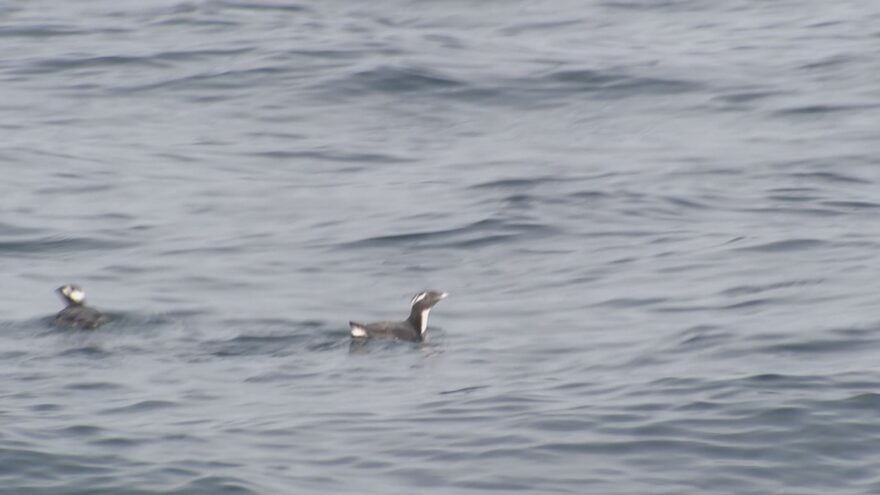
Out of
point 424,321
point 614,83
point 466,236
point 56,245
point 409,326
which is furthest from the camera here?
point 614,83

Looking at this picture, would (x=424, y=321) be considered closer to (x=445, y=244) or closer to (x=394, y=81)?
(x=445, y=244)

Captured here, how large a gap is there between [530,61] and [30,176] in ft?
25.0

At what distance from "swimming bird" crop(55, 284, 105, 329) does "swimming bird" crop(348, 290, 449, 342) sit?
196 cm

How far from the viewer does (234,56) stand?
25734 mm

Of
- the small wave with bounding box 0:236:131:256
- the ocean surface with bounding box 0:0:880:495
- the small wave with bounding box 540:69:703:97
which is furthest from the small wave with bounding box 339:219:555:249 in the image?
the small wave with bounding box 540:69:703:97

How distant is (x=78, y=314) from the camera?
14203 mm

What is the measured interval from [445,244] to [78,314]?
4135 mm

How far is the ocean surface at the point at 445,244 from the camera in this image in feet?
35.9

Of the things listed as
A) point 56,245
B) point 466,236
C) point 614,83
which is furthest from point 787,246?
point 614,83

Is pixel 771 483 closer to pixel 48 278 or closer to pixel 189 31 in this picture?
pixel 48 278

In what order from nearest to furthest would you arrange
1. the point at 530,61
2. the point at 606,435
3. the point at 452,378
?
the point at 606,435
the point at 452,378
the point at 530,61

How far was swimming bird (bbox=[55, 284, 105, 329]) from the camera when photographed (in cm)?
1420

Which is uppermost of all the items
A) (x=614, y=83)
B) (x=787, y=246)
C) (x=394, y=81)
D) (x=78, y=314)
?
(x=78, y=314)

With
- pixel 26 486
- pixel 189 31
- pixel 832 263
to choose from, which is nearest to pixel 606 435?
pixel 26 486
